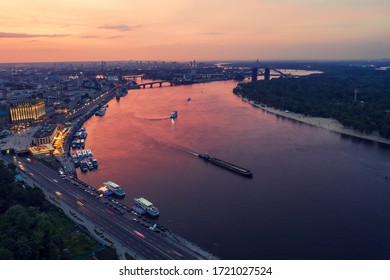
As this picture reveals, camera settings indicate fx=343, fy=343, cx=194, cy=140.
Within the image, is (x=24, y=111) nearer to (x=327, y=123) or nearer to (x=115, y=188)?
(x=115, y=188)

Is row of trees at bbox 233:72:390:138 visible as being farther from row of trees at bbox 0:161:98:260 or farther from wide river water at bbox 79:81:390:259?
row of trees at bbox 0:161:98:260

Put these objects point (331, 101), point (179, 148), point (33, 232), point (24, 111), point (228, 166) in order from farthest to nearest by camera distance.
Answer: point (331, 101), point (24, 111), point (179, 148), point (228, 166), point (33, 232)

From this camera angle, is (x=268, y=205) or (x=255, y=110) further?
(x=255, y=110)

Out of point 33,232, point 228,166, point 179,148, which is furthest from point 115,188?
point 179,148

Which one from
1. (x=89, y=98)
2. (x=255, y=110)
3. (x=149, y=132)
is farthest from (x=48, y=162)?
(x=89, y=98)

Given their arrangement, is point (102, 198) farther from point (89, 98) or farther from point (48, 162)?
point (89, 98)

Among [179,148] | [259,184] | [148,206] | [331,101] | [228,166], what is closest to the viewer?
[148,206]

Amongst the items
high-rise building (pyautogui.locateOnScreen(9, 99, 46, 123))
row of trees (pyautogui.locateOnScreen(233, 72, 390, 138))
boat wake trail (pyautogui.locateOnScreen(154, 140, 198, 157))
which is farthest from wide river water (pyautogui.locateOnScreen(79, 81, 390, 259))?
high-rise building (pyautogui.locateOnScreen(9, 99, 46, 123))
